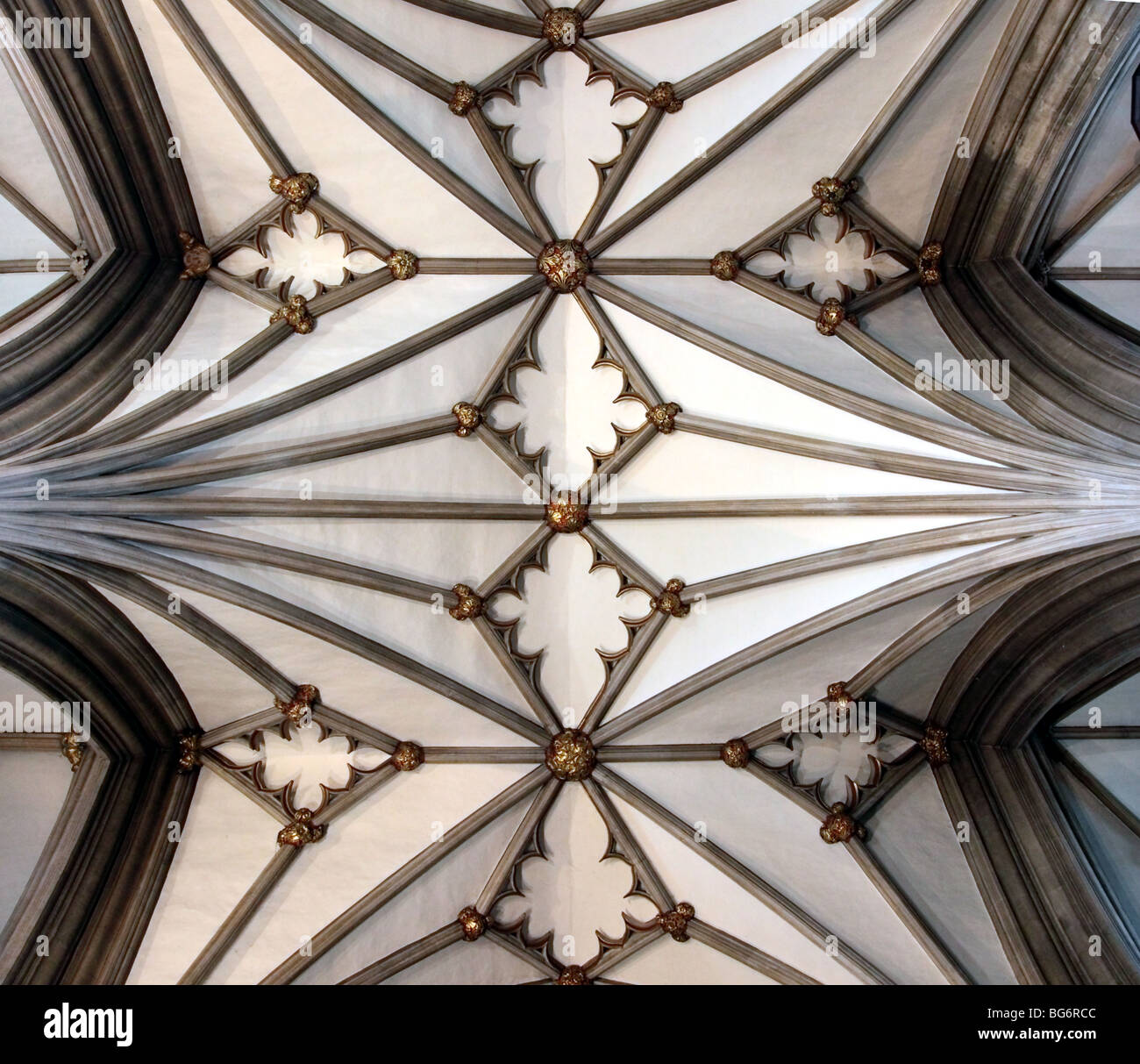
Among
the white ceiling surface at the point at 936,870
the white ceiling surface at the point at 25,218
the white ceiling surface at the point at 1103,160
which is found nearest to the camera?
the white ceiling surface at the point at 25,218

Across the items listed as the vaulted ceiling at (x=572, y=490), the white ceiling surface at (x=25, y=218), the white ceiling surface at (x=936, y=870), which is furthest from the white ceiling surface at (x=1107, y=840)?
the white ceiling surface at (x=25, y=218)

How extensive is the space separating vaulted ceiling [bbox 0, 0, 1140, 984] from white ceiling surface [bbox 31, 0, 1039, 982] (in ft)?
0.15

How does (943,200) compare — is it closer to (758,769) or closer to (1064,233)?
(1064,233)

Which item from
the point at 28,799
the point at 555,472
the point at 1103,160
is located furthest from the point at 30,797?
the point at 1103,160

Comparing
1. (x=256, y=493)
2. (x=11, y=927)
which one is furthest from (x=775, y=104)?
(x=11, y=927)

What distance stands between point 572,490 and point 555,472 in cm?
27

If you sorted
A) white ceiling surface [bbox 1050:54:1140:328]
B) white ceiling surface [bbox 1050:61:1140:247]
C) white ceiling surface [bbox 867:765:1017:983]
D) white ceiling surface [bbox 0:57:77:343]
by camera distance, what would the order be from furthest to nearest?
white ceiling surface [bbox 867:765:1017:983]
white ceiling surface [bbox 1050:54:1140:328]
white ceiling surface [bbox 1050:61:1140:247]
white ceiling surface [bbox 0:57:77:343]

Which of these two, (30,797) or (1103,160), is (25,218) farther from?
(1103,160)

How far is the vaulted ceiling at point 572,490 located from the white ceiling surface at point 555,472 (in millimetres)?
45

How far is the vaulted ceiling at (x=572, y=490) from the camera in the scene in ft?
32.8

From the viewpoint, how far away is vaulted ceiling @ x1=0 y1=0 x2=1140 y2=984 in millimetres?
9992

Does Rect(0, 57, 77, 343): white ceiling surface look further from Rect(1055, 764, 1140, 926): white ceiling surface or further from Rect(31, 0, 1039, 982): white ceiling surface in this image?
Rect(1055, 764, 1140, 926): white ceiling surface

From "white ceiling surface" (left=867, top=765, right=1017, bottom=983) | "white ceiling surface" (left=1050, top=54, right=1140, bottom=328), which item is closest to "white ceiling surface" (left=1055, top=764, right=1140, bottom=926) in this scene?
"white ceiling surface" (left=867, top=765, right=1017, bottom=983)

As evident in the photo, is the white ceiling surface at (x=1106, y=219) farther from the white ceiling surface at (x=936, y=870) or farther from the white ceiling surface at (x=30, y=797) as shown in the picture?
the white ceiling surface at (x=30, y=797)
